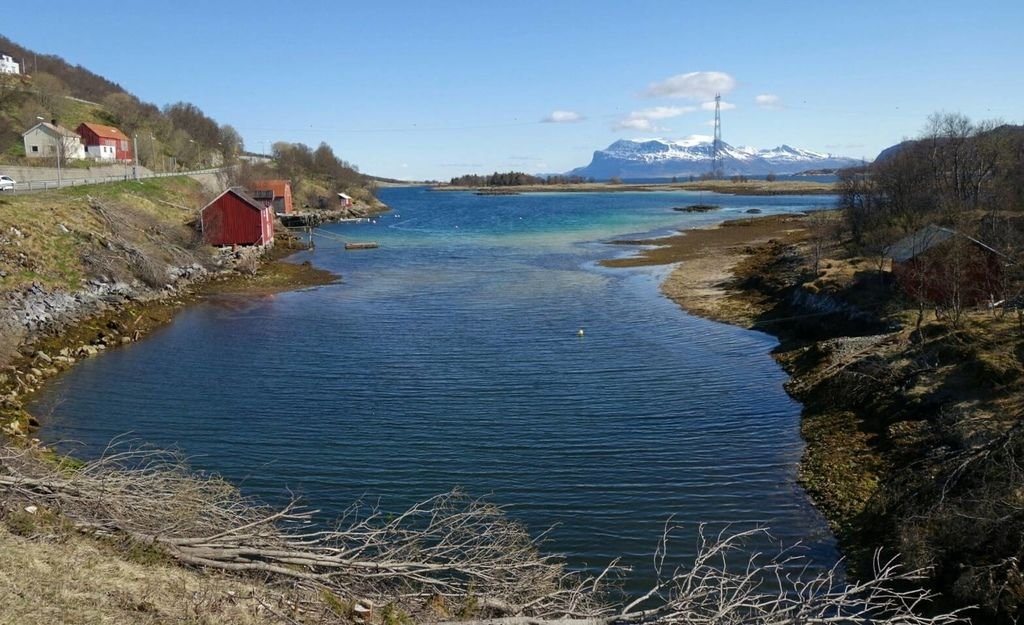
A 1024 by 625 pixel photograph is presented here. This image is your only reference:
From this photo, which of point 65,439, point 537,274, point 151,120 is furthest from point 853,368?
point 151,120

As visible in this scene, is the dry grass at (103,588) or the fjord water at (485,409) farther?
the fjord water at (485,409)

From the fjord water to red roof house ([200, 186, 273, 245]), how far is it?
15843 mm

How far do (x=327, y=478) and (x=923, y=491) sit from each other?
12393 mm

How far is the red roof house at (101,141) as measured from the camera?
9056 centimetres

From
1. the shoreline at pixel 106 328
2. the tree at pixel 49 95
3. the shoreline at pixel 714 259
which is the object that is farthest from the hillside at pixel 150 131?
the shoreline at pixel 714 259

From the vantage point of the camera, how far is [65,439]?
63.2 ft

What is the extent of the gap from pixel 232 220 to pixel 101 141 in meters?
48.9

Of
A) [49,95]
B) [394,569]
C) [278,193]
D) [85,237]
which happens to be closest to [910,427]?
[394,569]

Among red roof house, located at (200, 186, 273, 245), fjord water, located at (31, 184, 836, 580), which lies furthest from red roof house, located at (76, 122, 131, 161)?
fjord water, located at (31, 184, 836, 580)

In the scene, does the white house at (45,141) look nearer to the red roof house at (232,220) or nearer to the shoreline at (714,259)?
the red roof house at (232,220)

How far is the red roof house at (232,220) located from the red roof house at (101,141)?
155ft

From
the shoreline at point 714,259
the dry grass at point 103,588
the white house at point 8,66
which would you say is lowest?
the dry grass at point 103,588

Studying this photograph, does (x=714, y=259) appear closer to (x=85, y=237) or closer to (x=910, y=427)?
(x=910, y=427)

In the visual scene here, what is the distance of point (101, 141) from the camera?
9119 centimetres
